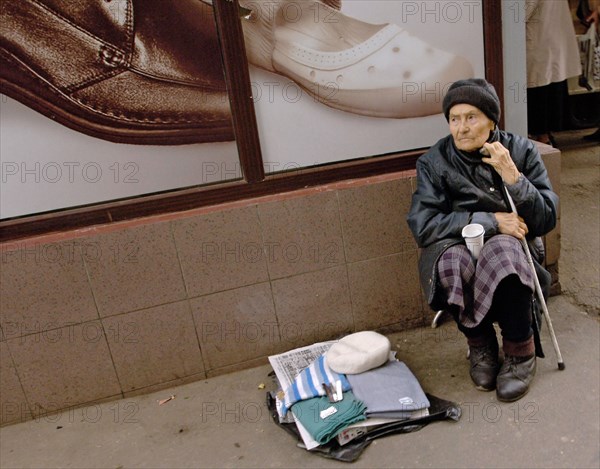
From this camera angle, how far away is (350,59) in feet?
9.37

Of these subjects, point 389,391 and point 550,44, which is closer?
point 389,391

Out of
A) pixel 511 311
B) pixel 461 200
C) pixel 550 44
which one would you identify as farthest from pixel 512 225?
pixel 550 44

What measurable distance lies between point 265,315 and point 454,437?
3.84 ft

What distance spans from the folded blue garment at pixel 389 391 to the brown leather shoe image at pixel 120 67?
1.42 meters

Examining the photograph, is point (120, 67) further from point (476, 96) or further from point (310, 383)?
point (310, 383)

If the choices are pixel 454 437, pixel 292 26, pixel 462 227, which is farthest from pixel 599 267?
pixel 292 26

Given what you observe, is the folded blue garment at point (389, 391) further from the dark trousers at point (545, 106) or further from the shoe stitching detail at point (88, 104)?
the dark trousers at point (545, 106)

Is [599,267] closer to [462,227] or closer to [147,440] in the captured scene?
[462,227]

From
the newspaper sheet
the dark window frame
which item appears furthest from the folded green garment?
the dark window frame

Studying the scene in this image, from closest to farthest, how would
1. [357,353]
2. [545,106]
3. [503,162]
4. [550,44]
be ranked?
[503,162]
[357,353]
[550,44]
[545,106]

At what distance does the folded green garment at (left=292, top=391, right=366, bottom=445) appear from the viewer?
2309 millimetres

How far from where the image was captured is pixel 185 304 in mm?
2885

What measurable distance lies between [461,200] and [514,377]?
871 mm

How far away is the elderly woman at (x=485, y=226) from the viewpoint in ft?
7.78
